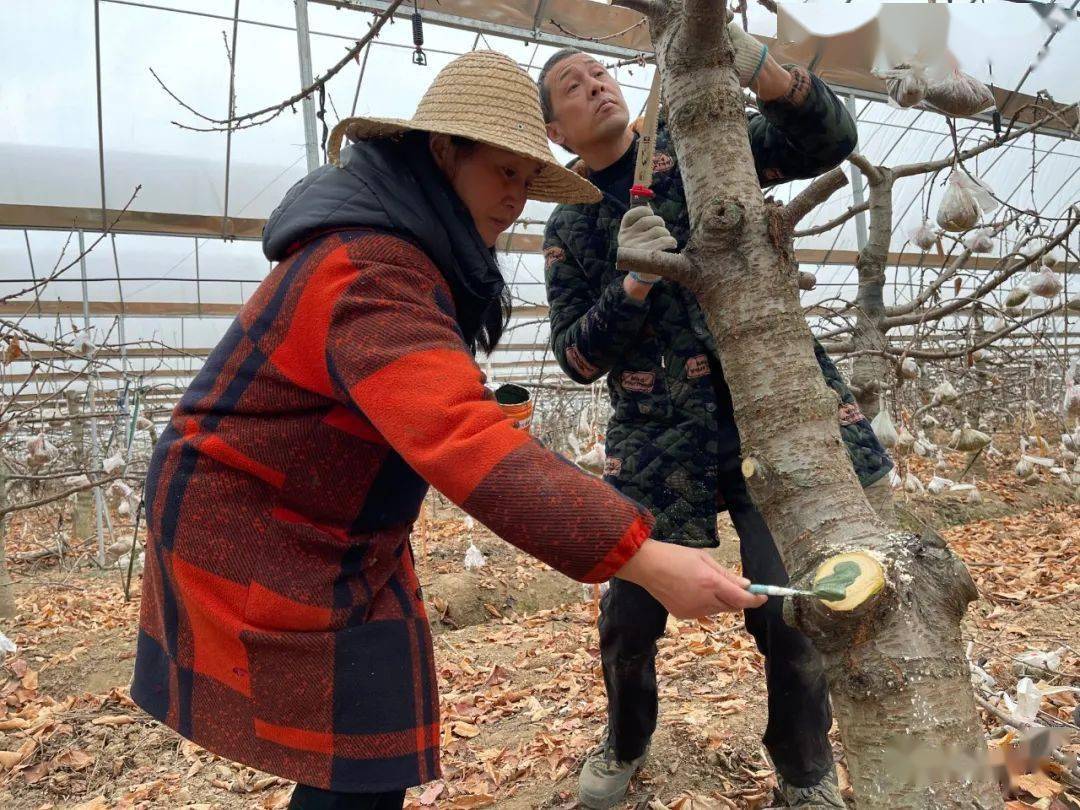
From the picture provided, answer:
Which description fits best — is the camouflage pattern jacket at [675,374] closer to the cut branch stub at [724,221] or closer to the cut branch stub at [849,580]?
the cut branch stub at [724,221]

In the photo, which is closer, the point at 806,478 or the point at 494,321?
the point at 806,478

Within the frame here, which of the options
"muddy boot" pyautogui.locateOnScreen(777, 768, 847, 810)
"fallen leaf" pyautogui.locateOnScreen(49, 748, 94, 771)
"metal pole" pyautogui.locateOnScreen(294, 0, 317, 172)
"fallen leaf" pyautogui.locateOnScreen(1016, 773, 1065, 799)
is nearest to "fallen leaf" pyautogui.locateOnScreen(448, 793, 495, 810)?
"muddy boot" pyautogui.locateOnScreen(777, 768, 847, 810)

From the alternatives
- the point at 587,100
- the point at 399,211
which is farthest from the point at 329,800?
the point at 587,100

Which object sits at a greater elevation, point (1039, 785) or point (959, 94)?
point (959, 94)

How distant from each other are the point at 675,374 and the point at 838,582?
823 millimetres

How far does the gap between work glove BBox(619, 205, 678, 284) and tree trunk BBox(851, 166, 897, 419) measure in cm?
129

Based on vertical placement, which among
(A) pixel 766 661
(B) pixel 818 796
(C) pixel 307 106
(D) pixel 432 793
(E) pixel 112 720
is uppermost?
(C) pixel 307 106

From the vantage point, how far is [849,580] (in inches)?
36.4

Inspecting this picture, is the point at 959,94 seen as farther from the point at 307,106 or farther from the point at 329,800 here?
the point at 307,106

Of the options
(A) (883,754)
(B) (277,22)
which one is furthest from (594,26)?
(A) (883,754)

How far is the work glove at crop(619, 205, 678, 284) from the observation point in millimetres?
1350

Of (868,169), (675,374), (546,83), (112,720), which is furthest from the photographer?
(112,720)

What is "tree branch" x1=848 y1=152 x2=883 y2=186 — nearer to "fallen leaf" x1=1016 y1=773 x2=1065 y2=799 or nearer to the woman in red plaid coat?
the woman in red plaid coat

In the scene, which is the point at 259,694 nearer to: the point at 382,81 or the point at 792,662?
the point at 792,662
